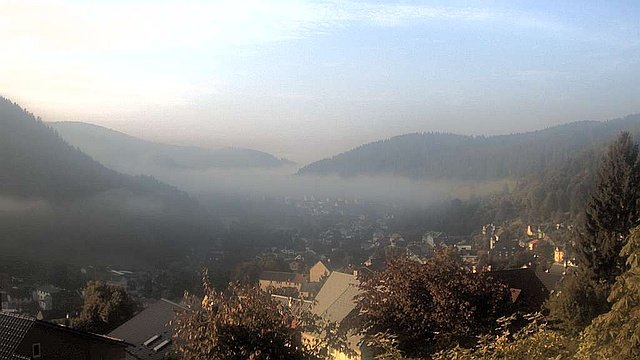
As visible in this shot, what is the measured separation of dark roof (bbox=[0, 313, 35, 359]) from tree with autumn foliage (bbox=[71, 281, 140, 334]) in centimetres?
1269

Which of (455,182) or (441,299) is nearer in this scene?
(441,299)

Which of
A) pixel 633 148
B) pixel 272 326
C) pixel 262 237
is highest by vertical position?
pixel 633 148

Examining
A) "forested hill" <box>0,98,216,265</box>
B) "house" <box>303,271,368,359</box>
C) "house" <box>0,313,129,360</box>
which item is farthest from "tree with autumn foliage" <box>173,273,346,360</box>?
"forested hill" <box>0,98,216,265</box>

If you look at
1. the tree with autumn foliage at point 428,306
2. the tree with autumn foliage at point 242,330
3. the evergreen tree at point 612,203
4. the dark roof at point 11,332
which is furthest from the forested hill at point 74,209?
the tree with autumn foliage at point 242,330

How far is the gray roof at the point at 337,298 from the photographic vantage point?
71.1 feet

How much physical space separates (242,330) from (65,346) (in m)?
14.9

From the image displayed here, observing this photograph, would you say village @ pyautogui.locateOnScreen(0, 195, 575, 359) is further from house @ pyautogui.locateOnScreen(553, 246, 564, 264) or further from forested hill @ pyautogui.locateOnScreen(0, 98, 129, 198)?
forested hill @ pyautogui.locateOnScreen(0, 98, 129, 198)

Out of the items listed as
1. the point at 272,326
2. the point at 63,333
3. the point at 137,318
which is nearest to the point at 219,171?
the point at 137,318

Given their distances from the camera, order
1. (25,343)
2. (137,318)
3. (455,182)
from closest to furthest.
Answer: (25,343), (137,318), (455,182)

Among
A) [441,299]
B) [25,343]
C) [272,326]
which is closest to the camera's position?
[272,326]

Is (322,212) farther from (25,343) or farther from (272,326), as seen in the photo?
(272,326)

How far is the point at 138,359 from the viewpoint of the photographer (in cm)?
2489

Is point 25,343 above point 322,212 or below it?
above

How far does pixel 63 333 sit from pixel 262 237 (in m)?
76.2
